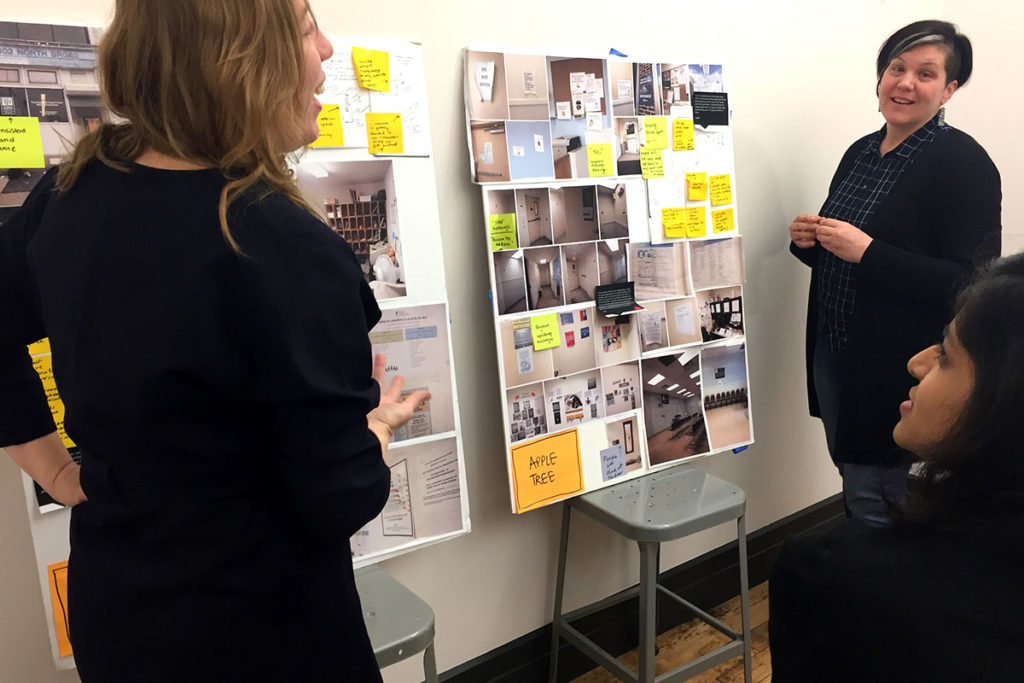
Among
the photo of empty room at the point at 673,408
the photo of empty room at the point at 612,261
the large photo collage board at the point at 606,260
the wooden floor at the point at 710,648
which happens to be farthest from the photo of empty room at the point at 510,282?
the wooden floor at the point at 710,648

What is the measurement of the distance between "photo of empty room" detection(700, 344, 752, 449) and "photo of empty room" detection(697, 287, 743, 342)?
0.04m

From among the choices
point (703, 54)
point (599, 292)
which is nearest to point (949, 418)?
point (599, 292)

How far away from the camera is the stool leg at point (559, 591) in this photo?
1938 mm

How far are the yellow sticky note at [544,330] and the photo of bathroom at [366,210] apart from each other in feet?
1.10

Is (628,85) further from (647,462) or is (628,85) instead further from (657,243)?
(647,462)

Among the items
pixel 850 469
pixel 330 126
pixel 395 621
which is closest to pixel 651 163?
pixel 330 126

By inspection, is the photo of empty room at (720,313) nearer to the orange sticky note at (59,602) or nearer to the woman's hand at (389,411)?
the woman's hand at (389,411)

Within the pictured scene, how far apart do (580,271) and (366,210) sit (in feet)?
1.80

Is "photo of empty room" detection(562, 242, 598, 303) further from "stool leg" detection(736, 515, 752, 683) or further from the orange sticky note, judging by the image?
the orange sticky note

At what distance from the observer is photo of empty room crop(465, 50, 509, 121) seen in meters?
1.62

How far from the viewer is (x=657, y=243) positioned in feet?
6.38

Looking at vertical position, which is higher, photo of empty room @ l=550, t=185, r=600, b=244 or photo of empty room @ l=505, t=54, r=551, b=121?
photo of empty room @ l=505, t=54, r=551, b=121

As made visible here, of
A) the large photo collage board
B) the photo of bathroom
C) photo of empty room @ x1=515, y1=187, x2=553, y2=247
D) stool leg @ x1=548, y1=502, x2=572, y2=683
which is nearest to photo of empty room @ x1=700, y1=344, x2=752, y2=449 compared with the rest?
the large photo collage board

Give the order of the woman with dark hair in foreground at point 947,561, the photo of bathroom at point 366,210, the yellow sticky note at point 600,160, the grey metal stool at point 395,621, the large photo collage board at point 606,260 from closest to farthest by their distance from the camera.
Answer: the woman with dark hair in foreground at point 947,561
the grey metal stool at point 395,621
the photo of bathroom at point 366,210
the large photo collage board at point 606,260
the yellow sticky note at point 600,160
